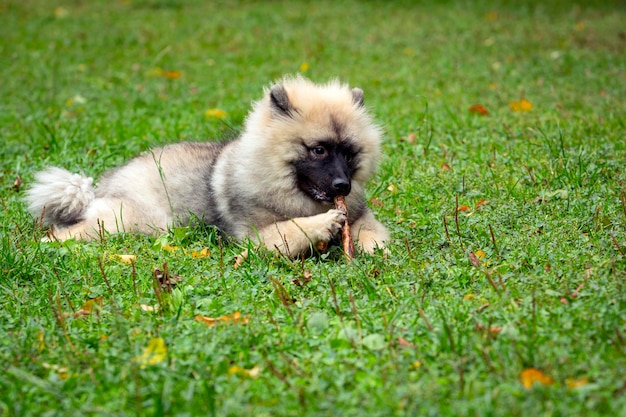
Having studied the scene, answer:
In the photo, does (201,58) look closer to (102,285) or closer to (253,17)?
(253,17)

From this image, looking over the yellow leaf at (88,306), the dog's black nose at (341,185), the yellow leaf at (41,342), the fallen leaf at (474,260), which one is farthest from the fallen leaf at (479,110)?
the yellow leaf at (41,342)

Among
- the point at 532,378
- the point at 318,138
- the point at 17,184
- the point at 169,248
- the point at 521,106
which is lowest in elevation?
the point at 17,184

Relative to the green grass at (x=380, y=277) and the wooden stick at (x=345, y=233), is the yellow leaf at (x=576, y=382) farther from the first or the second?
the wooden stick at (x=345, y=233)

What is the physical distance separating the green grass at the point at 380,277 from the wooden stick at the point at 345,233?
101mm

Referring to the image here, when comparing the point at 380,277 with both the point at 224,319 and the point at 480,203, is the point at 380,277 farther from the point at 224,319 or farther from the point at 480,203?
the point at 480,203

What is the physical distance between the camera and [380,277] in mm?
4020

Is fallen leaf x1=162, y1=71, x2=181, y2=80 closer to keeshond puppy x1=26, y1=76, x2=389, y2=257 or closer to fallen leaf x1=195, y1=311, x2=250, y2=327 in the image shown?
keeshond puppy x1=26, y1=76, x2=389, y2=257

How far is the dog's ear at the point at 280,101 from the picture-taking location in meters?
4.66

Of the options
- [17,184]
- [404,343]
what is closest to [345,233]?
[404,343]

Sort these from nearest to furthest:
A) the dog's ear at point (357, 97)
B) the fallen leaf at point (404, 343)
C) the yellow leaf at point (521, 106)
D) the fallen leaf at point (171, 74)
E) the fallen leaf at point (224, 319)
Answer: the fallen leaf at point (404, 343) → the fallen leaf at point (224, 319) → the dog's ear at point (357, 97) → the yellow leaf at point (521, 106) → the fallen leaf at point (171, 74)

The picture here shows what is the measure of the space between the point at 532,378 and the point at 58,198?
12.0ft

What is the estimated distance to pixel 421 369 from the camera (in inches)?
119

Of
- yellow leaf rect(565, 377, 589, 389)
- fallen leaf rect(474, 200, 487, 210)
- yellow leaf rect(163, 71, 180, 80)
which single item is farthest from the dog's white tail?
yellow leaf rect(163, 71, 180, 80)

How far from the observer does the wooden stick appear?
441 centimetres
